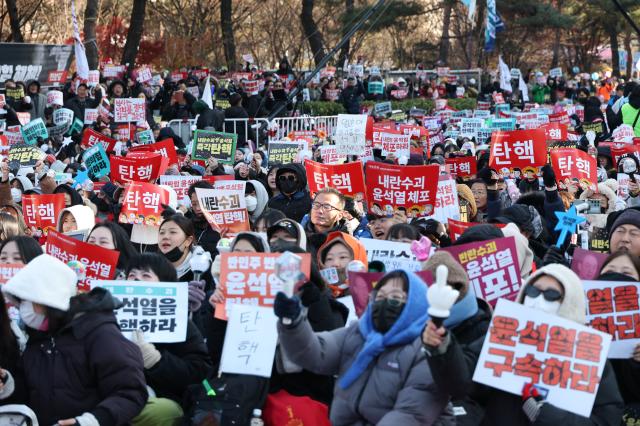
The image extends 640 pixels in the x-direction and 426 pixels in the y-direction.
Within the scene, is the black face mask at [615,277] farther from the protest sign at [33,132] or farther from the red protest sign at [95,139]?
the protest sign at [33,132]

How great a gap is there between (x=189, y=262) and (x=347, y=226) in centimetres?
179

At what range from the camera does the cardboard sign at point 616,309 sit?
5523 millimetres

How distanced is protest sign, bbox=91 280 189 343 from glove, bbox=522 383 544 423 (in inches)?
68.7

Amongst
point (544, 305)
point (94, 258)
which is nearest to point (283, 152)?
point (94, 258)

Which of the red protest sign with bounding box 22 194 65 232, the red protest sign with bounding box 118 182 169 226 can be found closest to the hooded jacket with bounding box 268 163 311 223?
the red protest sign with bounding box 118 182 169 226

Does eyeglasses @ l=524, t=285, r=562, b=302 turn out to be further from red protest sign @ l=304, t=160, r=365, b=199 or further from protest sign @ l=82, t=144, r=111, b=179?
protest sign @ l=82, t=144, r=111, b=179

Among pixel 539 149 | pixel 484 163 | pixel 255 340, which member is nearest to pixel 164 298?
pixel 255 340

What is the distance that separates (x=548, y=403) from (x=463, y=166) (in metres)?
8.42

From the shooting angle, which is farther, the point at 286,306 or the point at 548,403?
the point at 548,403

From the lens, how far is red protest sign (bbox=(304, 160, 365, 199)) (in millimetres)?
10508

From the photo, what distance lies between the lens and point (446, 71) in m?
34.0

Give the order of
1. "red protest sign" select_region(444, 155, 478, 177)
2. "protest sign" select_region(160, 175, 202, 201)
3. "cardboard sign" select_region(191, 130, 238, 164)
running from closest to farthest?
"protest sign" select_region(160, 175, 202, 201)
"red protest sign" select_region(444, 155, 478, 177)
"cardboard sign" select_region(191, 130, 238, 164)

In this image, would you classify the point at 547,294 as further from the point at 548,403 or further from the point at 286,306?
the point at 286,306

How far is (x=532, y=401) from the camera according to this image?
477 cm
